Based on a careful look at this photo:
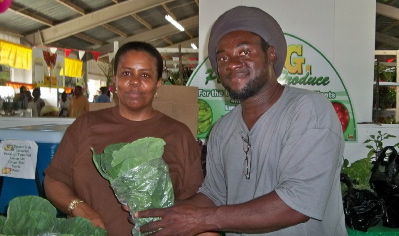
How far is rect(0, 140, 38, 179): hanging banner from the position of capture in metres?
2.62

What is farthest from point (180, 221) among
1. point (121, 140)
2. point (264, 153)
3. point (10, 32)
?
point (10, 32)

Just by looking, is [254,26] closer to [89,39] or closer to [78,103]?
[78,103]

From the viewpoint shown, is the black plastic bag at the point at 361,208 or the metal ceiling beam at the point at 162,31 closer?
the black plastic bag at the point at 361,208

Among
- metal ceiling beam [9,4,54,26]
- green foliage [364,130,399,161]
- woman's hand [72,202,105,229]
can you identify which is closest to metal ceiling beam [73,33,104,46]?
metal ceiling beam [9,4,54,26]

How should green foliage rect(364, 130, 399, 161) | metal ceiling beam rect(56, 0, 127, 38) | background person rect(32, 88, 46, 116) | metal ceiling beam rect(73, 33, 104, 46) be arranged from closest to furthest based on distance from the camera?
1. green foliage rect(364, 130, 399, 161)
2. background person rect(32, 88, 46, 116)
3. metal ceiling beam rect(56, 0, 127, 38)
4. metal ceiling beam rect(73, 33, 104, 46)

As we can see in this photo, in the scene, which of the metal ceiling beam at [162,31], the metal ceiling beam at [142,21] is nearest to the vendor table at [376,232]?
the metal ceiling beam at [142,21]

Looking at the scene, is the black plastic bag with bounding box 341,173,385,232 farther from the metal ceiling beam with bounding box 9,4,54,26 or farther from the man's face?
the metal ceiling beam with bounding box 9,4,54,26

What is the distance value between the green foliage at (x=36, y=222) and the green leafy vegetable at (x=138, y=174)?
0.16m

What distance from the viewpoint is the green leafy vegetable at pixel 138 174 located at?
1576 millimetres

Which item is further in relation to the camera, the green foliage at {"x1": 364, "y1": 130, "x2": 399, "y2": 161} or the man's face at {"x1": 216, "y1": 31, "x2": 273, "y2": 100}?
the green foliage at {"x1": 364, "y1": 130, "x2": 399, "y2": 161}

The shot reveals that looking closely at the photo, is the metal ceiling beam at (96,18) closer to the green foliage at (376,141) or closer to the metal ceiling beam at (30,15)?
the metal ceiling beam at (30,15)

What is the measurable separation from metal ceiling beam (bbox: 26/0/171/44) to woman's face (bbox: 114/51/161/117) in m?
13.0

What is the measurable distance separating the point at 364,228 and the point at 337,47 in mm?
1861

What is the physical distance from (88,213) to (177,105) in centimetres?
139
